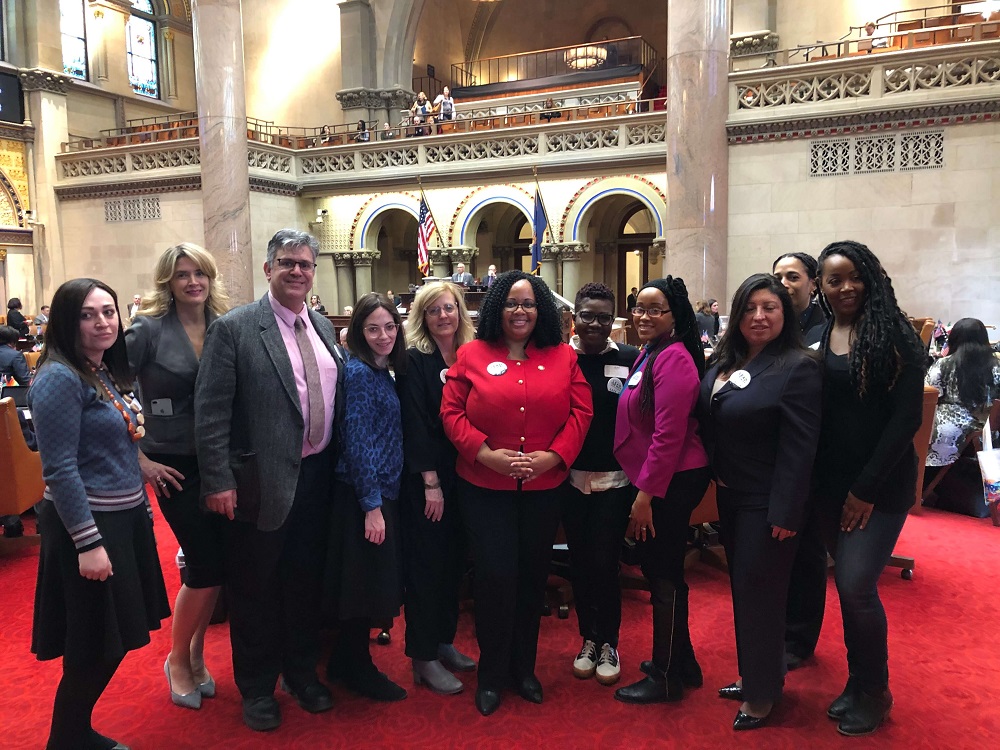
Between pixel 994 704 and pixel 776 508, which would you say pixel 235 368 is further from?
pixel 994 704

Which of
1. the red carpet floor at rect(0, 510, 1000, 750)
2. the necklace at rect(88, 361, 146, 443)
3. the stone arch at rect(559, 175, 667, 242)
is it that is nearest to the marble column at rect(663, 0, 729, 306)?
the stone arch at rect(559, 175, 667, 242)

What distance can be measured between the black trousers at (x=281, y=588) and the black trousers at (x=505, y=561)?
23.4 inches

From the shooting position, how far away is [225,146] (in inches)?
514

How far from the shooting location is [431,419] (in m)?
2.88

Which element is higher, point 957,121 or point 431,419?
point 957,121

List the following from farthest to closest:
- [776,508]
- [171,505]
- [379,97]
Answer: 1. [379,97]
2. [171,505]
3. [776,508]

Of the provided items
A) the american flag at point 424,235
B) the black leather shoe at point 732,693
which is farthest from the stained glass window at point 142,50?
the black leather shoe at point 732,693

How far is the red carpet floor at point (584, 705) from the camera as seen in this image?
262 centimetres

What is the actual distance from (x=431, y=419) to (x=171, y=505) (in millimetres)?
1050

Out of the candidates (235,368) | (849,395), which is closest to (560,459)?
(849,395)

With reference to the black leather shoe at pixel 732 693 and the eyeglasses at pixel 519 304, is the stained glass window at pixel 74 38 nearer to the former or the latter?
the eyeglasses at pixel 519 304

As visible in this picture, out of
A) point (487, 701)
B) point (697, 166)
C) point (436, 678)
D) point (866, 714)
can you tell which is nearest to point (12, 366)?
point (436, 678)

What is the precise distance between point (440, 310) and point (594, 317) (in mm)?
650

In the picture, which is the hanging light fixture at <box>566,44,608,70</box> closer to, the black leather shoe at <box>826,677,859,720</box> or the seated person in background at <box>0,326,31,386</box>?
the seated person in background at <box>0,326,31,386</box>
